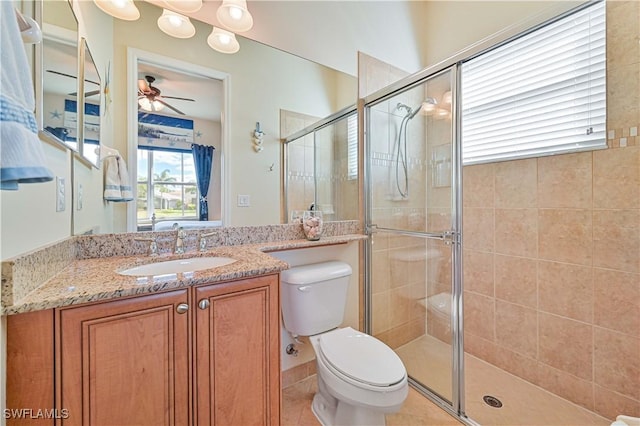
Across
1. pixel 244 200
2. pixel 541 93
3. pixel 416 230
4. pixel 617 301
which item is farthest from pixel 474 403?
pixel 541 93

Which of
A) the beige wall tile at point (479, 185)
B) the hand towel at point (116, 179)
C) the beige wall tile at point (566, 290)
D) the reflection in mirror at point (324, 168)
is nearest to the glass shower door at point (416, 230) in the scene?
the reflection in mirror at point (324, 168)

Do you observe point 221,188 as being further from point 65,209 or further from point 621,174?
point 621,174

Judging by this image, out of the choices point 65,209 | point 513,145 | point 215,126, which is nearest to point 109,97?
point 215,126

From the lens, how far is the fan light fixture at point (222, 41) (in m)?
1.46

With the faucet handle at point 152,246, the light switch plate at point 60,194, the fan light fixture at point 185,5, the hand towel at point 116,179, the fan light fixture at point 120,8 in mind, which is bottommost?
the faucet handle at point 152,246

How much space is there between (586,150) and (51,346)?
95.8 inches

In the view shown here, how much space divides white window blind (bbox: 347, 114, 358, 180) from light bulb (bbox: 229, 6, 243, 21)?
919 millimetres

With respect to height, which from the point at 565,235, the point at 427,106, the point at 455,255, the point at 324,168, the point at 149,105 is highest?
the point at 427,106

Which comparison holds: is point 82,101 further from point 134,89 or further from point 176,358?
point 176,358

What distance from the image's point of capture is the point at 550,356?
1702mm

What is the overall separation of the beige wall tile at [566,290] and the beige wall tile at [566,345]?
0.05m

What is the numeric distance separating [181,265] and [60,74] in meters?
0.80

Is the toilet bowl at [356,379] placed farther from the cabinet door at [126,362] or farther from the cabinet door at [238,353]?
the cabinet door at [126,362]

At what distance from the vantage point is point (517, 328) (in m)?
1.86
